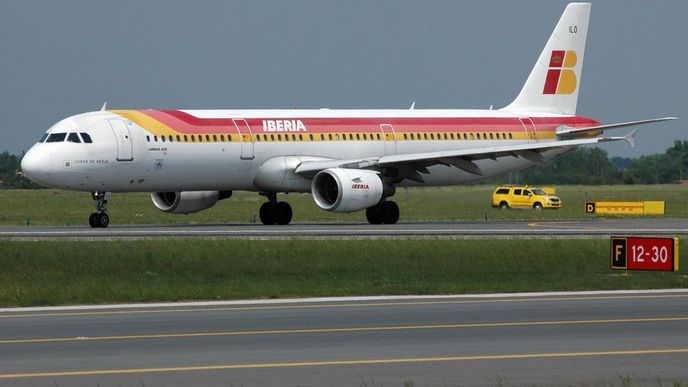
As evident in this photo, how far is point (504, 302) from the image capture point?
91.8 ft

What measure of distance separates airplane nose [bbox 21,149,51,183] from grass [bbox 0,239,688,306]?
937cm

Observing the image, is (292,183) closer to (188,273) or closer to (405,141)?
(405,141)

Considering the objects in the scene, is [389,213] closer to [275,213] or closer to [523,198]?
[275,213]

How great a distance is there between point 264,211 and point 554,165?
5600cm

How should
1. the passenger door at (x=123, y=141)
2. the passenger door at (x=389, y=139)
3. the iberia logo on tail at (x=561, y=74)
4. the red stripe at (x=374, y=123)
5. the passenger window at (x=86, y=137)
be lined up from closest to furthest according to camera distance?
the passenger window at (x=86, y=137) → the passenger door at (x=123, y=141) → the red stripe at (x=374, y=123) → the passenger door at (x=389, y=139) → the iberia logo on tail at (x=561, y=74)

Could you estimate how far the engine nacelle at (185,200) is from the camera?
55.8 m

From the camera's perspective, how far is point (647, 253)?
3503 cm

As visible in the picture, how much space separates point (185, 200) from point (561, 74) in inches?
714

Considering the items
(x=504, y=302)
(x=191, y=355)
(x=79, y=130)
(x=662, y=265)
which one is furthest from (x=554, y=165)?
(x=191, y=355)

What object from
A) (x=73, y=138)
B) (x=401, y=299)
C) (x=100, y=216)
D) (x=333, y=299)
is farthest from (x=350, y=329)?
(x=100, y=216)

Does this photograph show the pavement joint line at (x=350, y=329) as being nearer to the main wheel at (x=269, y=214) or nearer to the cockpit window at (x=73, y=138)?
the cockpit window at (x=73, y=138)

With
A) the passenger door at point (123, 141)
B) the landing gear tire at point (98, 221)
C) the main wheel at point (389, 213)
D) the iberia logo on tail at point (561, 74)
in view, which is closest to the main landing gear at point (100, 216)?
the landing gear tire at point (98, 221)

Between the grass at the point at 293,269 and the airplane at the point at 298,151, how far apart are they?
10.1 meters

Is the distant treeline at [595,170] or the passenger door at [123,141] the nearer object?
the passenger door at [123,141]
